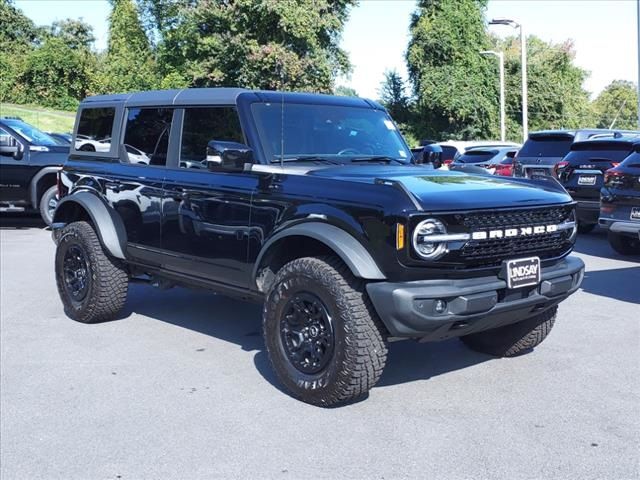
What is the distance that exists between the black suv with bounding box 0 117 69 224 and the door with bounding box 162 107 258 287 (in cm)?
860

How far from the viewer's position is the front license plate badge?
4.46 metres

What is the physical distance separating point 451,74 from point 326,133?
121 feet

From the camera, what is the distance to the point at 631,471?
12.2ft

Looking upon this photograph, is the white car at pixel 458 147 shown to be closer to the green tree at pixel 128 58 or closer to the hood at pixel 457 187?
the hood at pixel 457 187

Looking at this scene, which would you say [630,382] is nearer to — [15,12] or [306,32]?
[306,32]

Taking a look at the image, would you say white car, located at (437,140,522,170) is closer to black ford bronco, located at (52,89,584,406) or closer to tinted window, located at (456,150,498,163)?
tinted window, located at (456,150,498,163)

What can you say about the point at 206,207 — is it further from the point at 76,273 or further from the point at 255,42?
the point at 255,42

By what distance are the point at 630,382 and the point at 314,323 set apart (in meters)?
2.13

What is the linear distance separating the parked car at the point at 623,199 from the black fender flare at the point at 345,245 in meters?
5.72

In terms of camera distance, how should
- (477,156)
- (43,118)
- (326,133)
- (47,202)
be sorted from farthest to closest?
1. (43,118)
2. (477,156)
3. (47,202)
4. (326,133)

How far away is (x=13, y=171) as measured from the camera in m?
13.6

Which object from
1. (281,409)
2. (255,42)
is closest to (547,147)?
(281,409)

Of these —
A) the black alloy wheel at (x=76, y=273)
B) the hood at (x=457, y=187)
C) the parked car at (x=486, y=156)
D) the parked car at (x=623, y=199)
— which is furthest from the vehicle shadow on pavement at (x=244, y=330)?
the parked car at (x=486, y=156)

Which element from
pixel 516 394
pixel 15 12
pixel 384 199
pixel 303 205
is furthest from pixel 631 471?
pixel 15 12
